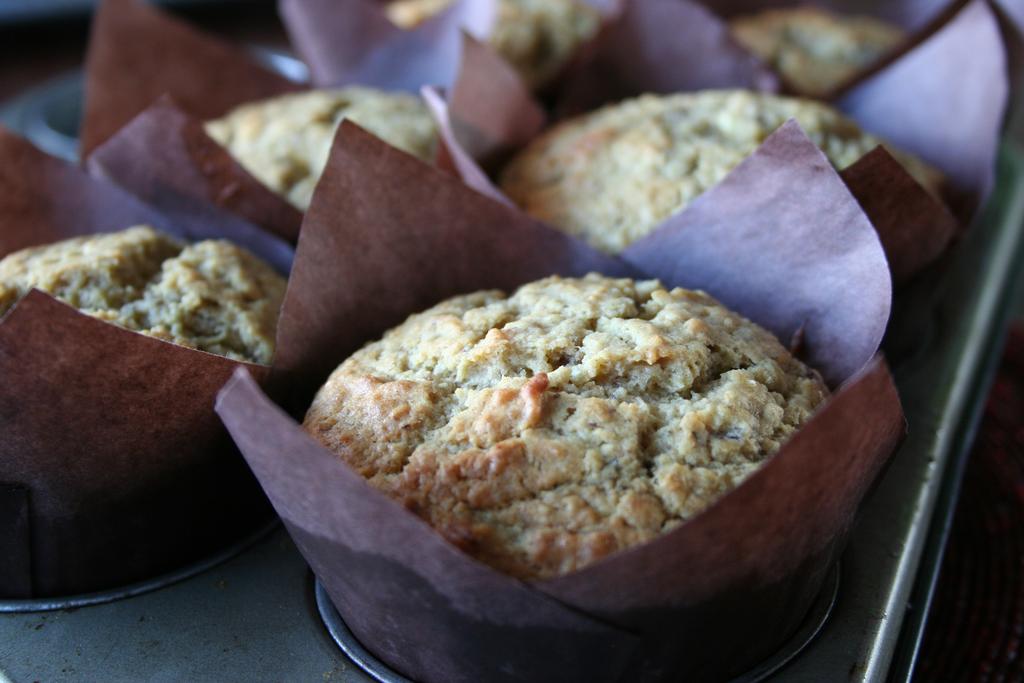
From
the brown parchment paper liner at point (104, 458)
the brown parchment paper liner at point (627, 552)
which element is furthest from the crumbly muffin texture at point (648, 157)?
the brown parchment paper liner at point (104, 458)

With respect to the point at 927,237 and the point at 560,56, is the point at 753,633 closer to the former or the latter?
the point at 927,237

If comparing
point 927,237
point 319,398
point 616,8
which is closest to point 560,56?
point 616,8

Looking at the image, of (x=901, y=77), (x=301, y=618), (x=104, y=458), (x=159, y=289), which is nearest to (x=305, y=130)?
(x=159, y=289)

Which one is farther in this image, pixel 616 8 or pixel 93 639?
pixel 616 8

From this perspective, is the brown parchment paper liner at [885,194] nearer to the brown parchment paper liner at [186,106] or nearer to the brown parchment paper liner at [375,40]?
the brown parchment paper liner at [186,106]

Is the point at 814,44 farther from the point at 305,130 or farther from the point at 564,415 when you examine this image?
the point at 564,415
